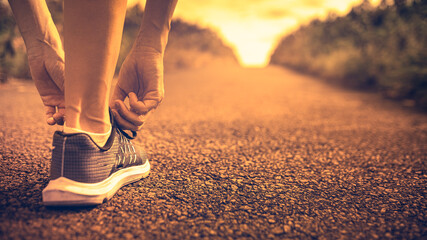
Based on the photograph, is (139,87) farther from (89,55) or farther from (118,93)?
(89,55)

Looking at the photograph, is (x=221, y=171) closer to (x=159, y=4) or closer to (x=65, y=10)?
(x=159, y=4)

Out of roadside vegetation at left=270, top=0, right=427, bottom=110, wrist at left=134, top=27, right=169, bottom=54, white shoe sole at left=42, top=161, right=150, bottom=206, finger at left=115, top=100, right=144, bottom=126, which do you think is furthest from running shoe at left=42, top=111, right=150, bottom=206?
roadside vegetation at left=270, top=0, right=427, bottom=110

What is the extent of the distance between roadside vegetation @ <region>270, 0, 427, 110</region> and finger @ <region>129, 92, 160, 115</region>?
4162 millimetres

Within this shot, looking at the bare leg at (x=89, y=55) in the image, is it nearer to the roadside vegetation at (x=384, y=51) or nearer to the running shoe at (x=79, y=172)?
the running shoe at (x=79, y=172)

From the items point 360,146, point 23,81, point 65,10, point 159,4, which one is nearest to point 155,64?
point 159,4

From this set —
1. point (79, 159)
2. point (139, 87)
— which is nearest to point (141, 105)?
point (139, 87)

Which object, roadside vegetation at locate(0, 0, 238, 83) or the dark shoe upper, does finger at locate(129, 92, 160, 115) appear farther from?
roadside vegetation at locate(0, 0, 238, 83)

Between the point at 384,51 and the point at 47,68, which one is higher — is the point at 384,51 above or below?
above

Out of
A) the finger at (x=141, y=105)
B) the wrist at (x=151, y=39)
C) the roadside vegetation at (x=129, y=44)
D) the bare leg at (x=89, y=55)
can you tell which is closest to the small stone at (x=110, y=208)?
the bare leg at (x=89, y=55)

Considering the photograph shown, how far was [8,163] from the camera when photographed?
1437 millimetres

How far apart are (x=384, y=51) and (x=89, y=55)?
6405mm

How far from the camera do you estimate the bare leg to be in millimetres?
999

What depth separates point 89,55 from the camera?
1.02m

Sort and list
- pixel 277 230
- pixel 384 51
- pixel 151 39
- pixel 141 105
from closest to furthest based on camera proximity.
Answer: pixel 277 230
pixel 141 105
pixel 151 39
pixel 384 51
